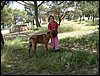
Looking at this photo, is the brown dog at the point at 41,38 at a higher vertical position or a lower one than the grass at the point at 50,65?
higher

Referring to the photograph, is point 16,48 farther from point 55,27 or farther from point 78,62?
point 78,62

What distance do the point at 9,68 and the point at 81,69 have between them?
2358 millimetres

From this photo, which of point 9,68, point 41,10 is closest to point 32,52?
point 9,68

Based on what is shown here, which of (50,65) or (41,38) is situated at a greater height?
(41,38)

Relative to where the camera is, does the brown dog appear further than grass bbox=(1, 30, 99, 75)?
Yes

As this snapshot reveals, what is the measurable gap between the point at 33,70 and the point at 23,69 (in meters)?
0.43

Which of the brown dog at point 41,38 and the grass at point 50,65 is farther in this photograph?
the brown dog at point 41,38

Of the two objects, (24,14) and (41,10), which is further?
(24,14)

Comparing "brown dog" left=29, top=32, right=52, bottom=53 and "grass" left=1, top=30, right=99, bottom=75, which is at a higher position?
"brown dog" left=29, top=32, right=52, bottom=53

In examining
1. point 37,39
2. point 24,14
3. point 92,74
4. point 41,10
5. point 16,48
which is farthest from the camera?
point 24,14

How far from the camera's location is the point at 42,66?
7.21 meters

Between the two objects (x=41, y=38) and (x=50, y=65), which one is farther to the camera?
(x=41, y=38)

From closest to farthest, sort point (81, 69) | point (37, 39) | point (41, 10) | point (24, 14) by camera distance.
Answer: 1. point (81, 69)
2. point (37, 39)
3. point (41, 10)
4. point (24, 14)

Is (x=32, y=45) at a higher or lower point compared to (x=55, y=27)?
lower
